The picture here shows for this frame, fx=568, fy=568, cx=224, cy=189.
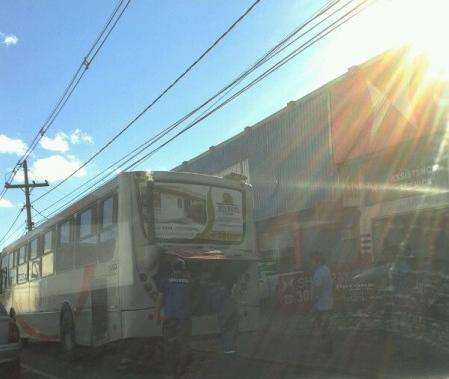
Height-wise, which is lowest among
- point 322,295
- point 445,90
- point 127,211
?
point 322,295

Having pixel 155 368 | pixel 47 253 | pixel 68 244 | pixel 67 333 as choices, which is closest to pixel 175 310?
pixel 155 368

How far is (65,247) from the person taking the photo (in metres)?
12.2

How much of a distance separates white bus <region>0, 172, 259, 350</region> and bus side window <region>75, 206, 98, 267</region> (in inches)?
0.7

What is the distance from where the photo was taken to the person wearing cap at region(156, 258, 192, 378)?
9195 mm

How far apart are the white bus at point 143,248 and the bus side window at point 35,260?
2199 mm

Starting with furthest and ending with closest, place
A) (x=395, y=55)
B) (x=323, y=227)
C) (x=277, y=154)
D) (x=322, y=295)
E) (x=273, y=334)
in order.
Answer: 1. (x=277, y=154)
2. (x=323, y=227)
3. (x=395, y=55)
4. (x=273, y=334)
5. (x=322, y=295)

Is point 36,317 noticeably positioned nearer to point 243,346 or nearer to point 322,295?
point 243,346

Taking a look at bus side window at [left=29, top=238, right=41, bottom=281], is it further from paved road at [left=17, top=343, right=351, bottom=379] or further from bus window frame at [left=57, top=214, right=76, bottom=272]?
paved road at [left=17, top=343, right=351, bottom=379]

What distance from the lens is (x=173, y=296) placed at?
9.23 metres

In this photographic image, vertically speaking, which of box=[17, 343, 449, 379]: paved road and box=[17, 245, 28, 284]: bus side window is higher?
box=[17, 245, 28, 284]: bus side window

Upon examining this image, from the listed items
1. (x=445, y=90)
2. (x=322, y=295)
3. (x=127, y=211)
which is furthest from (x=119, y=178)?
(x=445, y=90)

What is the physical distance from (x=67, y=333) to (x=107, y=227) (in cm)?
335

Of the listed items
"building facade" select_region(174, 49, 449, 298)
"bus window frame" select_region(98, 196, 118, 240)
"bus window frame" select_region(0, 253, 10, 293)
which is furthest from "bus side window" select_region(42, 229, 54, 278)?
"building facade" select_region(174, 49, 449, 298)

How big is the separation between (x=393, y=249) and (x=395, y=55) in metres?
6.22
